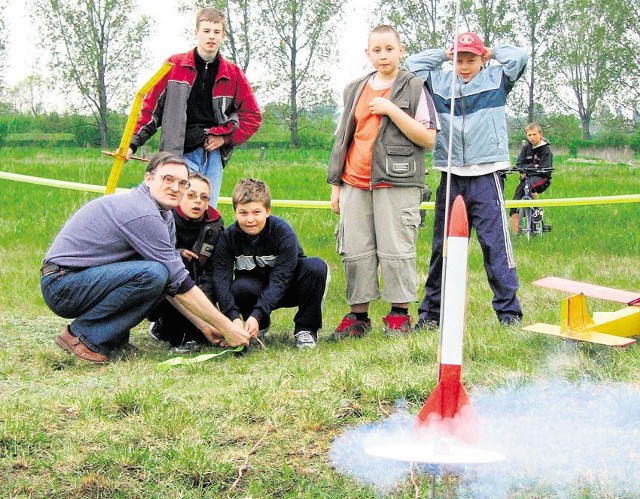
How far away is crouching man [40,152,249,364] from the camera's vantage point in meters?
4.70

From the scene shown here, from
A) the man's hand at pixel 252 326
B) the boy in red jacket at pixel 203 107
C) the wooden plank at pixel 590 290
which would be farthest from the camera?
the boy in red jacket at pixel 203 107

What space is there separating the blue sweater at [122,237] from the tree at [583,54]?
33443 mm

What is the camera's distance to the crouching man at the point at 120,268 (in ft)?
15.4

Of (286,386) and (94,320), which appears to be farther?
(94,320)

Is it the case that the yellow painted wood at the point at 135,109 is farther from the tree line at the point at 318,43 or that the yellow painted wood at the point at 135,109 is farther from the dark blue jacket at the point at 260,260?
the tree line at the point at 318,43

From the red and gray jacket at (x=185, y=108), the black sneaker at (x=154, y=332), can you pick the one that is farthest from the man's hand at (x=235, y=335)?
the red and gray jacket at (x=185, y=108)

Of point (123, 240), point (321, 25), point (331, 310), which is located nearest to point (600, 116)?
point (321, 25)

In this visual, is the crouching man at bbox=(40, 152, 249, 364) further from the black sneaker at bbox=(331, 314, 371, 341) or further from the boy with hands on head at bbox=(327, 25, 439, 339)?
the boy with hands on head at bbox=(327, 25, 439, 339)

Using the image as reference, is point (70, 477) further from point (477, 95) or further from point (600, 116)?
point (600, 116)

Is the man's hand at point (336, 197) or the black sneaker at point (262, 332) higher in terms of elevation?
the man's hand at point (336, 197)

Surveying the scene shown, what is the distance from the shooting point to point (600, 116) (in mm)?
38031

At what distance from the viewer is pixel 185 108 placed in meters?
5.77

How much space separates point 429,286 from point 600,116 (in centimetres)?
3478

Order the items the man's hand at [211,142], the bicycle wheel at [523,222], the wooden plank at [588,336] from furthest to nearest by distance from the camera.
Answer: the bicycle wheel at [523,222], the man's hand at [211,142], the wooden plank at [588,336]
